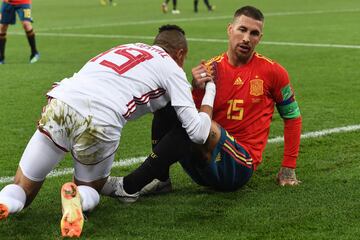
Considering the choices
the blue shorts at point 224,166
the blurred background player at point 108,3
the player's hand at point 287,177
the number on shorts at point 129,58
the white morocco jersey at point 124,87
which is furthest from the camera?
the blurred background player at point 108,3

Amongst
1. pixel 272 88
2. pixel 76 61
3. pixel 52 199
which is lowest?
pixel 76 61

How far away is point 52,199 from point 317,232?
176 centimetres

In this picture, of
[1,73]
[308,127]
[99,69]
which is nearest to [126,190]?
[99,69]

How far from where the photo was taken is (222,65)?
16.8ft

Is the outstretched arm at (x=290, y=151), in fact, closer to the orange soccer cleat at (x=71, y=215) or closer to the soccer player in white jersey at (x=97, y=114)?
the soccer player in white jersey at (x=97, y=114)

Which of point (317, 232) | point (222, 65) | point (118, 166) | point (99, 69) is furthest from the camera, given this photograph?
point (118, 166)

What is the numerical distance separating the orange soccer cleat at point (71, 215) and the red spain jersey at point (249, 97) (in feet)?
4.34

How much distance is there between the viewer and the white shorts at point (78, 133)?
4.21m

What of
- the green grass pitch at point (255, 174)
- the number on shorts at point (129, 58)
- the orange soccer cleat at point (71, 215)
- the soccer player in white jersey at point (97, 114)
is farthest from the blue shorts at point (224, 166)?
the orange soccer cleat at point (71, 215)

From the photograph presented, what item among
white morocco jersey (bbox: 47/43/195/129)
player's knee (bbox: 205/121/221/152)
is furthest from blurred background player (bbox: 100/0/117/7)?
white morocco jersey (bbox: 47/43/195/129)

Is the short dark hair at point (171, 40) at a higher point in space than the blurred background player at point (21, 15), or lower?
higher

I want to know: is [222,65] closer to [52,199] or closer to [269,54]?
[52,199]

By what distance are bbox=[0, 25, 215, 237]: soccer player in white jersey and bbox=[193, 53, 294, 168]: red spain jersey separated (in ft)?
1.77

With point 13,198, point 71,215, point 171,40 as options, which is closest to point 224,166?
point 171,40
